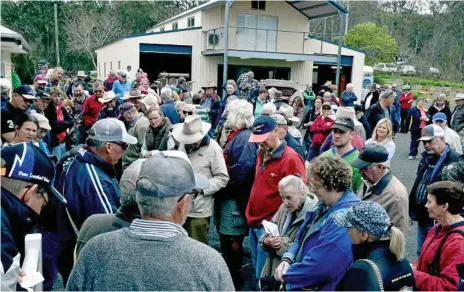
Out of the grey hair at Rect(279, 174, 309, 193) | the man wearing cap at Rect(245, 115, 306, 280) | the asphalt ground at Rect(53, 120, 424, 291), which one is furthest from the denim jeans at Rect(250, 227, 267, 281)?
the grey hair at Rect(279, 174, 309, 193)

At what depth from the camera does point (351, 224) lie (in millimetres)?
2580

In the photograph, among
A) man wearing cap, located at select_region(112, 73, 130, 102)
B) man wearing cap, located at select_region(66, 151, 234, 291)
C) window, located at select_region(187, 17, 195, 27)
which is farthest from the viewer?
window, located at select_region(187, 17, 195, 27)

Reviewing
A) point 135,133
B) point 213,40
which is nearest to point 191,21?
point 213,40

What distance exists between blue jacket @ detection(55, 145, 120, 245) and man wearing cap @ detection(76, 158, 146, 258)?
566mm

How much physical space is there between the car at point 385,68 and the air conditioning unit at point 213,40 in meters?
24.6

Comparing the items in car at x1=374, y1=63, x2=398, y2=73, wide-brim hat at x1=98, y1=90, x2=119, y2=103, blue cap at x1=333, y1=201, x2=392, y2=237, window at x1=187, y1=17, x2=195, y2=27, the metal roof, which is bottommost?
blue cap at x1=333, y1=201, x2=392, y2=237

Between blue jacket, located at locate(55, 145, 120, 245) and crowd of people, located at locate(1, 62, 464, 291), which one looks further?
blue jacket, located at locate(55, 145, 120, 245)

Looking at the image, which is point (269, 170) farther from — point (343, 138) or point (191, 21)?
point (191, 21)

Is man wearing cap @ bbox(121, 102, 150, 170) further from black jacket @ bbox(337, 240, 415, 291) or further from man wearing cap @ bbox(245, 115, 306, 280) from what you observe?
black jacket @ bbox(337, 240, 415, 291)

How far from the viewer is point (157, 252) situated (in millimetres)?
1661

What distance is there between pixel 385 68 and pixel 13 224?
154 ft

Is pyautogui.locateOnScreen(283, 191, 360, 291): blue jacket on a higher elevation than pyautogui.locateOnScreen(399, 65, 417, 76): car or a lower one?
lower

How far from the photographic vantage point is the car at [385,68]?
44.3 m

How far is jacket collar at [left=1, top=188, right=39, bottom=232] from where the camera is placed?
2.29 meters
